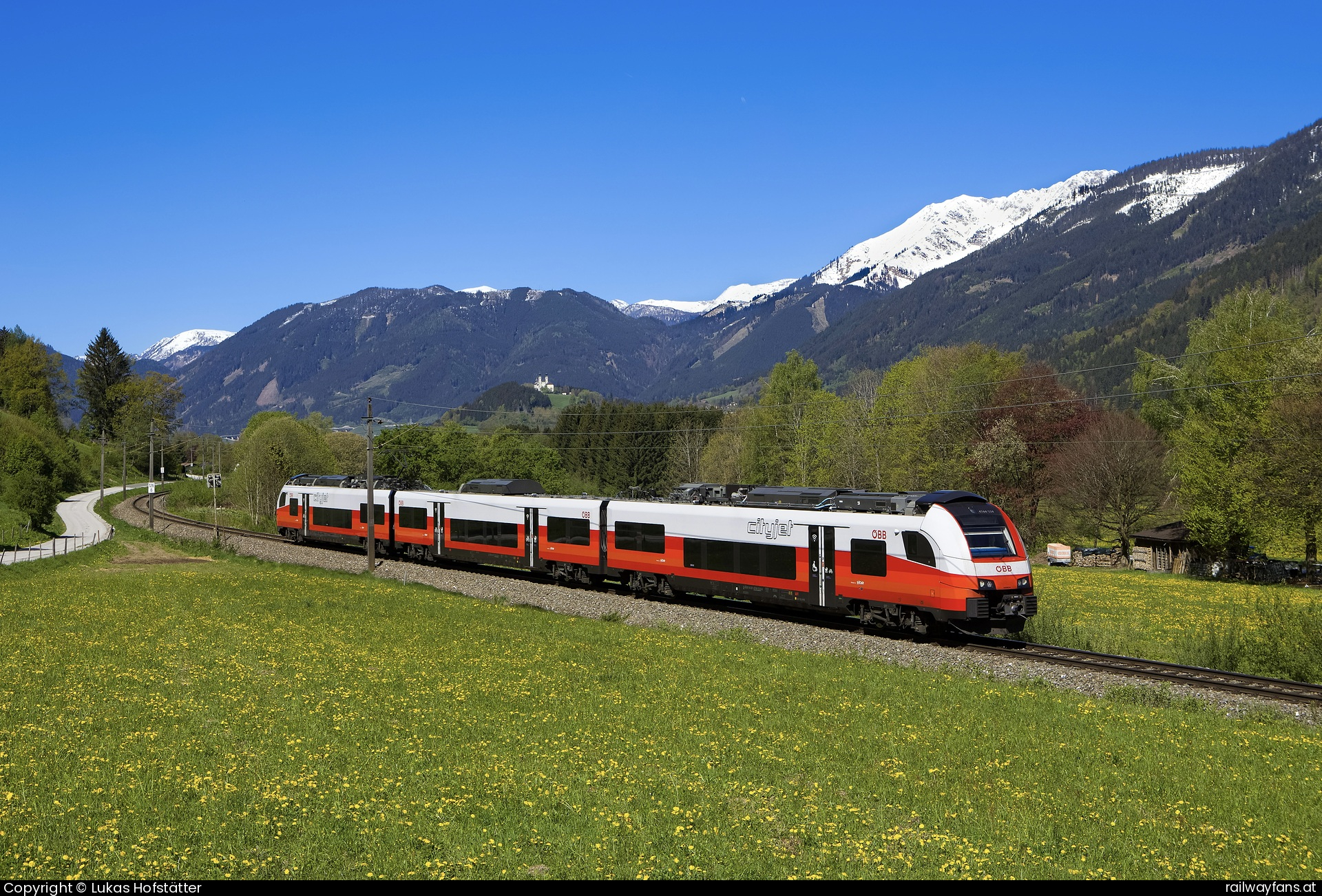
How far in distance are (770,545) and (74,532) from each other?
66.8 metres

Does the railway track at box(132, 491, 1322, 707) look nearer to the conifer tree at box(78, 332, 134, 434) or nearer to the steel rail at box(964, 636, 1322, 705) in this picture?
the steel rail at box(964, 636, 1322, 705)

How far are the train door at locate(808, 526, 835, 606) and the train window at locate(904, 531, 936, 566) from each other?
9.00 ft

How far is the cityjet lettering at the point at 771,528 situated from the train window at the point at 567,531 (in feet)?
29.7

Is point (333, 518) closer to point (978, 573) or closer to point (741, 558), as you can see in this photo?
point (741, 558)

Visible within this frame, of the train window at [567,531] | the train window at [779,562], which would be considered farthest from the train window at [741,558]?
the train window at [567,531]

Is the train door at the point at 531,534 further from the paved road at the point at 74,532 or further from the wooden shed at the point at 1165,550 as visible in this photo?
the wooden shed at the point at 1165,550

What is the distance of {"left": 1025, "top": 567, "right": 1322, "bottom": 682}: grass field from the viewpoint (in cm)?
2230

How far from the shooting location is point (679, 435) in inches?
4419

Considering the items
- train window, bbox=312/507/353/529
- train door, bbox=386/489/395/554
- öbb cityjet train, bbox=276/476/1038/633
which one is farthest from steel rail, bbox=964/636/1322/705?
train window, bbox=312/507/353/529

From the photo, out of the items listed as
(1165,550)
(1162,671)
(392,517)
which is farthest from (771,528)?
(1165,550)

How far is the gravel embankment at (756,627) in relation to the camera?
19391 mm

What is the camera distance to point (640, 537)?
112 ft

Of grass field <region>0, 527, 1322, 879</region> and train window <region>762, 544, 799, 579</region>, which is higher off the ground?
train window <region>762, 544, 799, 579</region>

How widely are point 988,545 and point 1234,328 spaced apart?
152 feet
